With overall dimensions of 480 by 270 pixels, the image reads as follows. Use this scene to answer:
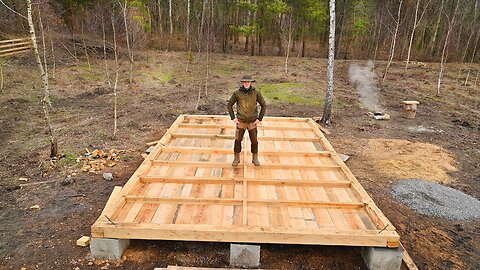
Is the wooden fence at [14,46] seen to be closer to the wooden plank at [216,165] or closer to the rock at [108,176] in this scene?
the rock at [108,176]

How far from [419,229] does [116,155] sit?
252 inches

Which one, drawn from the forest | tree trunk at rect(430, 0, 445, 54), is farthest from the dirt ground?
tree trunk at rect(430, 0, 445, 54)

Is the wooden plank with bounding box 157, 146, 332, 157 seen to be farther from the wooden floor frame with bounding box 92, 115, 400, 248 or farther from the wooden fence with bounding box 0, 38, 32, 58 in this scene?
the wooden fence with bounding box 0, 38, 32, 58

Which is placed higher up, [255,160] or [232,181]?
[255,160]

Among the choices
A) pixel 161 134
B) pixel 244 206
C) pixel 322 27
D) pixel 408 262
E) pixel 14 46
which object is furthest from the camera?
pixel 322 27

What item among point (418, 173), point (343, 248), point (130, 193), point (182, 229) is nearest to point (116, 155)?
point (130, 193)

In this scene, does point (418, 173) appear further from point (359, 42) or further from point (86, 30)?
point (359, 42)

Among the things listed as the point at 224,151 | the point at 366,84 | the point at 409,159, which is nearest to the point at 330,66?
the point at 409,159

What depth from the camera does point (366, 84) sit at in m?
17.7

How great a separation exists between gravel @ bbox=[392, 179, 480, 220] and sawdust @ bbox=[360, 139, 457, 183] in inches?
22.0

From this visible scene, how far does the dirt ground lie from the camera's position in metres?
4.84

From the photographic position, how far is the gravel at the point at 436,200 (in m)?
6.06

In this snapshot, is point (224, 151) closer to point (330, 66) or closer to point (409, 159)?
point (409, 159)

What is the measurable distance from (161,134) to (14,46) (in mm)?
11954
